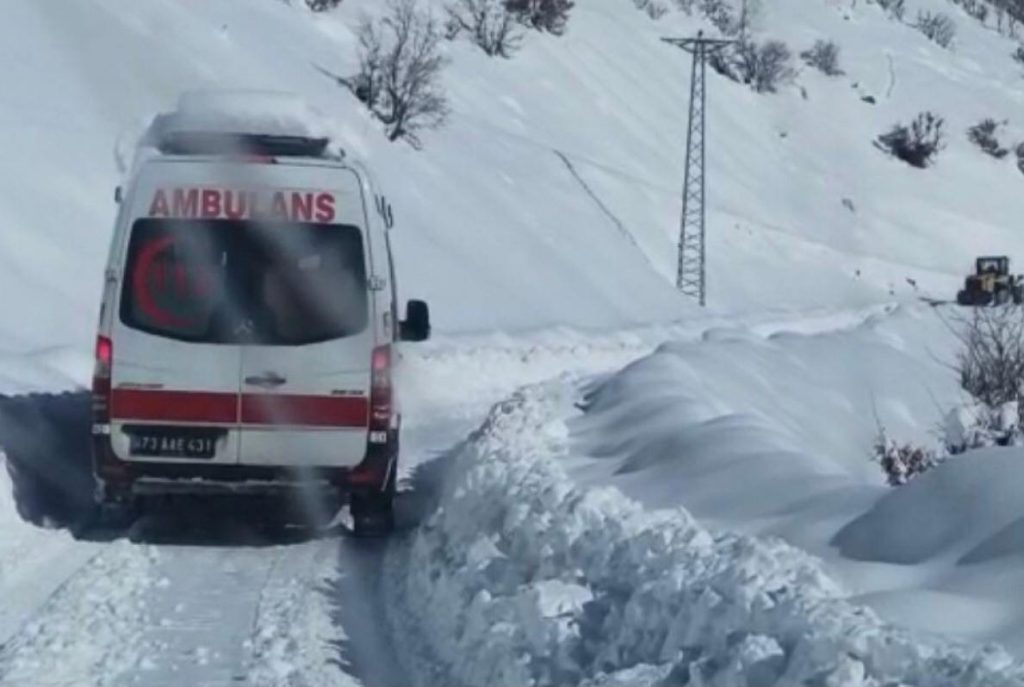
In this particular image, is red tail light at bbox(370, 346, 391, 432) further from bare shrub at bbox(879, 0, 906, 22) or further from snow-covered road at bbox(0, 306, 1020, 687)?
bare shrub at bbox(879, 0, 906, 22)

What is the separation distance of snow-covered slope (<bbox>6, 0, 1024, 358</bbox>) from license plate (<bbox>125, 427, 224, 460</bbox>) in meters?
5.29

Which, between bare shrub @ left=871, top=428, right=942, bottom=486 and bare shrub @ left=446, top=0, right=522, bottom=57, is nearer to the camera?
bare shrub @ left=871, top=428, right=942, bottom=486

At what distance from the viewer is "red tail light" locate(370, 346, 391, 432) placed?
1356 cm

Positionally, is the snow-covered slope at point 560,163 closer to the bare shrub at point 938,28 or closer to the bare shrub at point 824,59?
the bare shrub at point 824,59

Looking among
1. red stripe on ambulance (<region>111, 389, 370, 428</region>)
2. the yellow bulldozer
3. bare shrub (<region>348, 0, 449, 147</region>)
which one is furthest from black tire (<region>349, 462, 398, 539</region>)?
bare shrub (<region>348, 0, 449, 147</region>)

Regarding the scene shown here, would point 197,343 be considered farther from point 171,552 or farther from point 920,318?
point 920,318

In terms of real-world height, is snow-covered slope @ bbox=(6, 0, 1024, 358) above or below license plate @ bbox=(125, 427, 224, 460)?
below

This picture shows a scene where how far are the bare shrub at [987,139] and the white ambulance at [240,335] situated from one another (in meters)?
63.9

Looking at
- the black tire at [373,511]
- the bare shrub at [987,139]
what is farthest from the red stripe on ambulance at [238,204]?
the bare shrub at [987,139]

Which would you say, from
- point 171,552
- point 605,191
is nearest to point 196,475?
point 171,552

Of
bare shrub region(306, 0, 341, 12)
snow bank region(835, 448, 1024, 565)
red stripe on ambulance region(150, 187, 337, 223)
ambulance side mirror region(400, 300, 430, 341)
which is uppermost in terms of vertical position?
snow bank region(835, 448, 1024, 565)

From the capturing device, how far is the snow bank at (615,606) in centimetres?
720

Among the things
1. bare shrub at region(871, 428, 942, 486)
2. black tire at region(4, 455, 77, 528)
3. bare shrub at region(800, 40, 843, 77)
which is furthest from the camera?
bare shrub at region(800, 40, 843, 77)

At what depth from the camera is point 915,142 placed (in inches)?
2788
